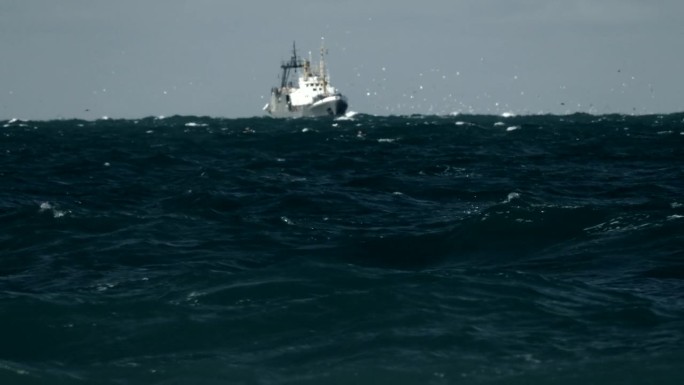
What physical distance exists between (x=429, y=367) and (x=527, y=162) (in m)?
27.3

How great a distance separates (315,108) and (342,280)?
12204 centimetres

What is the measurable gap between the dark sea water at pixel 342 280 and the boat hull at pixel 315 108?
4094 inches

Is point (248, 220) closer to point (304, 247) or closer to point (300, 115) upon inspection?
point (304, 247)

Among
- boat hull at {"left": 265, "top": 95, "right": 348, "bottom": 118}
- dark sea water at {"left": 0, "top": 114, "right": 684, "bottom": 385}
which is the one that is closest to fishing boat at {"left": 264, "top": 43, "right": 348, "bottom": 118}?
boat hull at {"left": 265, "top": 95, "right": 348, "bottom": 118}

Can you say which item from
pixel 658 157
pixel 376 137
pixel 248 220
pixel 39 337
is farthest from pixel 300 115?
pixel 39 337

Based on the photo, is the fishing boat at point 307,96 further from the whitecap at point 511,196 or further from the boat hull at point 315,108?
the whitecap at point 511,196

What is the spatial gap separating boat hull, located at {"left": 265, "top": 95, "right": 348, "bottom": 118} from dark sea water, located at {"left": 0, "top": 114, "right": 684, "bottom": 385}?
103999mm

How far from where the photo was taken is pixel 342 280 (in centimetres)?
1555

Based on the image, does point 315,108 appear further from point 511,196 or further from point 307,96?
point 511,196

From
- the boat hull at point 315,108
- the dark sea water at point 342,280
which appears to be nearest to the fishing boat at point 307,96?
the boat hull at point 315,108

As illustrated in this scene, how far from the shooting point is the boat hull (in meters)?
134

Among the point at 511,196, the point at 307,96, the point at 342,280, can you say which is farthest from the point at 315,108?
the point at 342,280

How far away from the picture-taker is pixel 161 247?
18781 millimetres

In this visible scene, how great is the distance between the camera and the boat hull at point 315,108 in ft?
441
